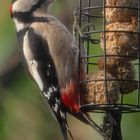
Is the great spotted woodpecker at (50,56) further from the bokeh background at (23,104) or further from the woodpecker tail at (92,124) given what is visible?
the bokeh background at (23,104)

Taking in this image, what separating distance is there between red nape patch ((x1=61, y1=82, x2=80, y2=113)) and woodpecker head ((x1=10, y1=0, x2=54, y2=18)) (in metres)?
0.79

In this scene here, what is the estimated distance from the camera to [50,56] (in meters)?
7.95

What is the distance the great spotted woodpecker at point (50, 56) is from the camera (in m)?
7.79

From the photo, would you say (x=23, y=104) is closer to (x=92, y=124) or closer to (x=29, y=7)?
(x=29, y=7)

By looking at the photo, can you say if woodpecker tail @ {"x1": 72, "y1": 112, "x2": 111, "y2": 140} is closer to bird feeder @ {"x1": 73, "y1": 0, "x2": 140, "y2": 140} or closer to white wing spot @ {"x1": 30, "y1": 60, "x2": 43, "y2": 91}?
bird feeder @ {"x1": 73, "y1": 0, "x2": 140, "y2": 140}

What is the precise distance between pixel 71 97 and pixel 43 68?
1.14 ft

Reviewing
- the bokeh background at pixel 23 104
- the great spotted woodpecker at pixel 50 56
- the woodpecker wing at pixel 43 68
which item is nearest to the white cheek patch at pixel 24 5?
the great spotted woodpecker at pixel 50 56

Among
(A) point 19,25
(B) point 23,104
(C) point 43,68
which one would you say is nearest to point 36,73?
(C) point 43,68

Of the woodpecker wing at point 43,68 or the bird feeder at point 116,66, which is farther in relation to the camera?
the woodpecker wing at point 43,68

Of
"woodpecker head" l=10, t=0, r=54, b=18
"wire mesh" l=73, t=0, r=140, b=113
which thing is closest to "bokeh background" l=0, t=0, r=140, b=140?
"woodpecker head" l=10, t=0, r=54, b=18

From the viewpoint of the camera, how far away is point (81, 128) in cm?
936

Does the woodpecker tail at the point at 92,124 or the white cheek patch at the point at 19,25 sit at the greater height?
the white cheek patch at the point at 19,25

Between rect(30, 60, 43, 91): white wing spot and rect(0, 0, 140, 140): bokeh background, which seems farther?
rect(0, 0, 140, 140): bokeh background

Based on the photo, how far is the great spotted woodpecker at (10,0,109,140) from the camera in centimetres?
779
